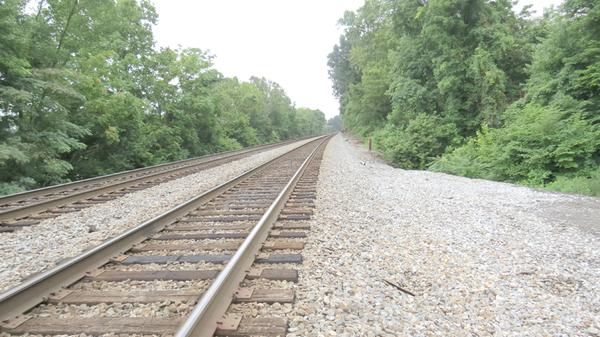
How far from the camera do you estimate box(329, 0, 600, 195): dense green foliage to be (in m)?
11.8

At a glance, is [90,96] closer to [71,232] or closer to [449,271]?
[71,232]

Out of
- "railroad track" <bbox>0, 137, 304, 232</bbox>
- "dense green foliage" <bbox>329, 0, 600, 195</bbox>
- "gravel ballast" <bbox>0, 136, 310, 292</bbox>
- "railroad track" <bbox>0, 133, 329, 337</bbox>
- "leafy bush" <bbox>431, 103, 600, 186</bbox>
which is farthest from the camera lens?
"dense green foliage" <bbox>329, 0, 600, 195</bbox>

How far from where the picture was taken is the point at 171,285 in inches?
134

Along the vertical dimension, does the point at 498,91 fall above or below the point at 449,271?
above

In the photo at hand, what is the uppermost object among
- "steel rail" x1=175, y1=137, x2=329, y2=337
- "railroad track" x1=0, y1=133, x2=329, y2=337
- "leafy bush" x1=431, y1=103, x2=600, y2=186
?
"leafy bush" x1=431, y1=103, x2=600, y2=186

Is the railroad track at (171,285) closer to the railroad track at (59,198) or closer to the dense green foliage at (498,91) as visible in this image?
the railroad track at (59,198)

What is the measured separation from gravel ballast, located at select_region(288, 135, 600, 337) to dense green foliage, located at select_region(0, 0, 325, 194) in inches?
367

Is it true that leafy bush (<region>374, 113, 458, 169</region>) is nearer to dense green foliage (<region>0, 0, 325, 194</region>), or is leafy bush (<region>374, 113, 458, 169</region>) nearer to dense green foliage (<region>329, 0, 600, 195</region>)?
dense green foliage (<region>329, 0, 600, 195</region>)

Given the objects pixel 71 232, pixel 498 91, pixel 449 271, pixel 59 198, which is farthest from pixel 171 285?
pixel 498 91

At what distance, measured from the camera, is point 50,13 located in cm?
1431

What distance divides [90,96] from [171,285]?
13.8 meters

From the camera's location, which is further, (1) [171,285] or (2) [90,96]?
(2) [90,96]

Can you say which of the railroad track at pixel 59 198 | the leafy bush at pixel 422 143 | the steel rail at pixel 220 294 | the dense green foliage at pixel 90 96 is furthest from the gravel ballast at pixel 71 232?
the leafy bush at pixel 422 143

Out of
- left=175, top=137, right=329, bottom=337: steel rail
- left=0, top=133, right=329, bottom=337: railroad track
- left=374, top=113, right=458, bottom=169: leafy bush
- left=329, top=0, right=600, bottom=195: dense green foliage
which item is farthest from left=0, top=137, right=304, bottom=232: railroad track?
left=329, top=0, right=600, bottom=195: dense green foliage
